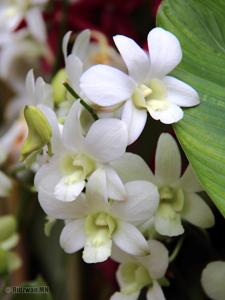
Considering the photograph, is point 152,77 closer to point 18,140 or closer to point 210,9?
point 210,9

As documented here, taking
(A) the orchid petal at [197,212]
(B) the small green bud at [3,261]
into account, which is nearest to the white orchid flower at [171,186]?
(A) the orchid petal at [197,212]

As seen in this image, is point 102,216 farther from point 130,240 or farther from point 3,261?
point 3,261

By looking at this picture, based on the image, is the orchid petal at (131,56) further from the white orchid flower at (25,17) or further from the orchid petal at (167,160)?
the white orchid flower at (25,17)

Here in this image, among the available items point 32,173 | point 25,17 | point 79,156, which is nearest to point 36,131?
point 79,156

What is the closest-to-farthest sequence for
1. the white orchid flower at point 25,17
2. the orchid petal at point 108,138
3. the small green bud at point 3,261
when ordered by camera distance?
the orchid petal at point 108,138 → the small green bud at point 3,261 → the white orchid flower at point 25,17

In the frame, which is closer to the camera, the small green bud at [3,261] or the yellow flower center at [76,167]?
the yellow flower center at [76,167]
